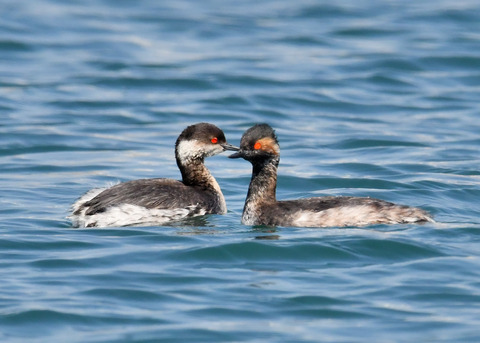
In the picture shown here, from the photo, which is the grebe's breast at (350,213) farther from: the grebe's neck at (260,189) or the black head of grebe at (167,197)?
the black head of grebe at (167,197)

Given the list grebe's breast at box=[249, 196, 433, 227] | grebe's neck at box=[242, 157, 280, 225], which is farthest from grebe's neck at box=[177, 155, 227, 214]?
grebe's breast at box=[249, 196, 433, 227]

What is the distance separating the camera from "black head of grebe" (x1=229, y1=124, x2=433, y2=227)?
10.7m

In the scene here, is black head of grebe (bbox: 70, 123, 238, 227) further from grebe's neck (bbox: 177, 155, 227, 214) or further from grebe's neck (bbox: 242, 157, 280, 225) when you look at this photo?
grebe's neck (bbox: 242, 157, 280, 225)

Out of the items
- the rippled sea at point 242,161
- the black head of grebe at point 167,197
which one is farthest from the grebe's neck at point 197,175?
the rippled sea at point 242,161

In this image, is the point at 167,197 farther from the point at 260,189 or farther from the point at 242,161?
the point at 242,161

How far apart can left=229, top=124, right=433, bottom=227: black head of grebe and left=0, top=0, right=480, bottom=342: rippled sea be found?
0.45 feet

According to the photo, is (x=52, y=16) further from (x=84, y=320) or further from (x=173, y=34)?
(x=84, y=320)

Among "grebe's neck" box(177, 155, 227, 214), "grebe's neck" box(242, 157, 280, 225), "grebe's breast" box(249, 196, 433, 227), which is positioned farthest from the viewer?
"grebe's neck" box(177, 155, 227, 214)

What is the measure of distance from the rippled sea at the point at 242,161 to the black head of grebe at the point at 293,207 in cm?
14

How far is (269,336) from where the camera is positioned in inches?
308

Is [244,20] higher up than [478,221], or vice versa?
[244,20]

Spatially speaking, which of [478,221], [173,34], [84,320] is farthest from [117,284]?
[173,34]

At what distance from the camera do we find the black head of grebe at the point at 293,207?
35.0 ft

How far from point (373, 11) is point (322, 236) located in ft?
60.0
